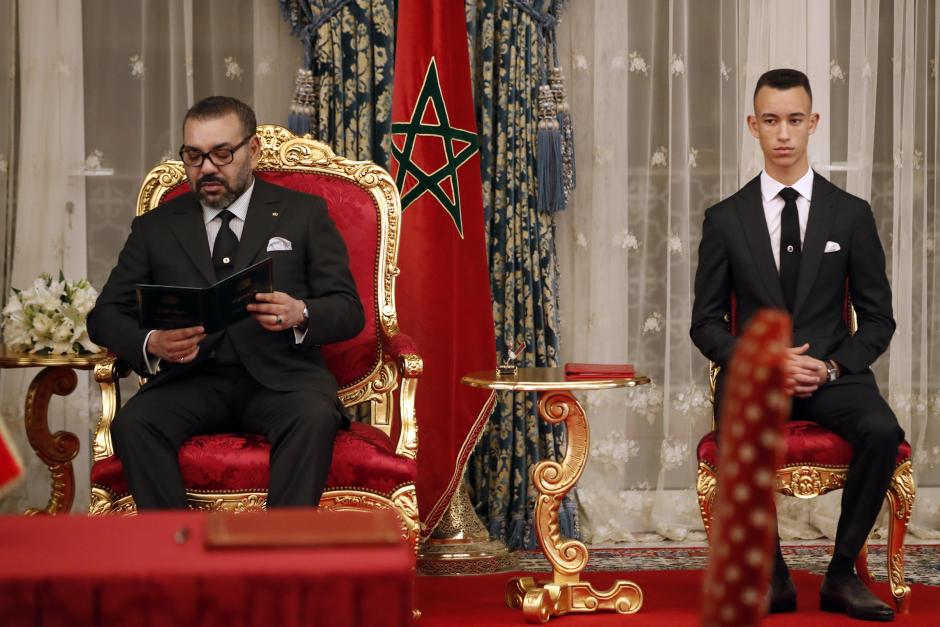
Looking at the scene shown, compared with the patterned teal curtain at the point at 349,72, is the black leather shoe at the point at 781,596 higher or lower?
lower

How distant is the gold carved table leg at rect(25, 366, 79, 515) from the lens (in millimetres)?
3939

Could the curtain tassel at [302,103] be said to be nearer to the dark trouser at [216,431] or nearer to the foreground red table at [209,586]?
the dark trouser at [216,431]

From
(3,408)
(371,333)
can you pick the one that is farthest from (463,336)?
(3,408)

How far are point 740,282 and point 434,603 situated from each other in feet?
4.64

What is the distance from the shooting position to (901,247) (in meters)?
4.74

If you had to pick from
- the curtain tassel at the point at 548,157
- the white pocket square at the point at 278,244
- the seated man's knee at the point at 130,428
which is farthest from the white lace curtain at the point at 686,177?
the seated man's knee at the point at 130,428

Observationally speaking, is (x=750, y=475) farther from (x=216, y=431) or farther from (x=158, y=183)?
(x=158, y=183)

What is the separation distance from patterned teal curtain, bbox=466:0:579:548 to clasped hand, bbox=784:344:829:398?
4.37 feet

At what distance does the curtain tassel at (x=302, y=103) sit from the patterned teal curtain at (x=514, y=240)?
26.4 inches

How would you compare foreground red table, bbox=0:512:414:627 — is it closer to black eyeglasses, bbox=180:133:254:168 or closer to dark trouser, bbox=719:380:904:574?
black eyeglasses, bbox=180:133:254:168

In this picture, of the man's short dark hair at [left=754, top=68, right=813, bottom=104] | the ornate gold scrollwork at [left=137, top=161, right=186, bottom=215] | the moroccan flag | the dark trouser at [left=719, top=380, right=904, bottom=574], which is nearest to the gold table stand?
the moroccan flag

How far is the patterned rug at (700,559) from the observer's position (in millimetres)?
4145

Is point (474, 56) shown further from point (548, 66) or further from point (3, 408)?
point (3, 408)

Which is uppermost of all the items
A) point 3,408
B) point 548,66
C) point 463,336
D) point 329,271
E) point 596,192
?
point 548,66
